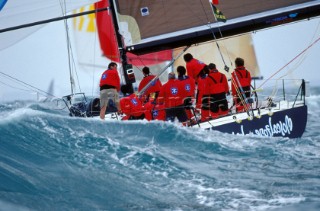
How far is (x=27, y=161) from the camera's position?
651 cm

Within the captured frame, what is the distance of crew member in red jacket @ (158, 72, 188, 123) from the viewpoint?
8297 millimetres

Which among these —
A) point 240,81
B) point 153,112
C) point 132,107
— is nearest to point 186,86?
point 153,112

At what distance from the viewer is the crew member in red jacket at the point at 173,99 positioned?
8297 millimetres

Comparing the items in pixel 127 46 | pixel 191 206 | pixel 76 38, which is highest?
pixel 76 38

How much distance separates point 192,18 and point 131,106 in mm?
1820

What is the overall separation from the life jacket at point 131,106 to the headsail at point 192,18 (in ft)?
3.59

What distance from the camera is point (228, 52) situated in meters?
14.9

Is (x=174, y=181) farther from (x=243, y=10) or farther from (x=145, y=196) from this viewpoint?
(x=243, y=10)

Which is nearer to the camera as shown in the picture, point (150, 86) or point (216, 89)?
point (216, 89)

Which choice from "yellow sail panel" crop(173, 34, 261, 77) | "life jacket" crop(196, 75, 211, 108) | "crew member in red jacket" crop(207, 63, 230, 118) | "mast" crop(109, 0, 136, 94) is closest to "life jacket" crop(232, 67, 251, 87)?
"crew member in red jacket" crop(207, 63, 230, 118)

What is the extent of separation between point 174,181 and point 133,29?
3.74m

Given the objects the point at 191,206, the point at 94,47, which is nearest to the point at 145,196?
the point at 191,206

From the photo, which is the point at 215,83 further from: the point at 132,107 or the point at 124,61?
the point at 124,61

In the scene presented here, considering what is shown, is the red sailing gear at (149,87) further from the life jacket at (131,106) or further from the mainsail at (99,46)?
the mainsail at (99,46)
